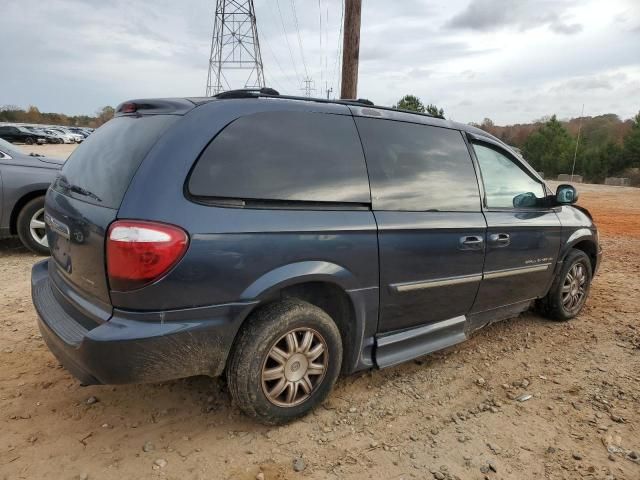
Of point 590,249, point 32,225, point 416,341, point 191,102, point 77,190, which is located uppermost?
point 191,102

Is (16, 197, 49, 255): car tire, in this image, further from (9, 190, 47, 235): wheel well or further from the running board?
the running board

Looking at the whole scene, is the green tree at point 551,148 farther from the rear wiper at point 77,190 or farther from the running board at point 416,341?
the rear wiper at point 77,190

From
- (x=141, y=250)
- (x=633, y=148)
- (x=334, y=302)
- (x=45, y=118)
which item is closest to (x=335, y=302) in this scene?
(x=334, y=302)

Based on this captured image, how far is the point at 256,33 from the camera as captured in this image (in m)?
36.9

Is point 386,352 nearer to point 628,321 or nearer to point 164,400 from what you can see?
point 164,400

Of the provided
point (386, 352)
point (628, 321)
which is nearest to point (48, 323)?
point (386, 352)

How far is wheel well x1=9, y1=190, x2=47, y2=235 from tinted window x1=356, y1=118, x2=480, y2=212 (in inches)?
190

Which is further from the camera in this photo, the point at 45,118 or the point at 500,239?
the point at 45,118

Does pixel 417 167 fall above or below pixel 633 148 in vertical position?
below

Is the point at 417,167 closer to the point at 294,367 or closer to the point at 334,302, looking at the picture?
the point at 334,302

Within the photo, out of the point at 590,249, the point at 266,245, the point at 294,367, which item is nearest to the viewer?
the point at 266,245

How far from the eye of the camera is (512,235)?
355 centimetres

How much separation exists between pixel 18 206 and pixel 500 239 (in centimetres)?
563

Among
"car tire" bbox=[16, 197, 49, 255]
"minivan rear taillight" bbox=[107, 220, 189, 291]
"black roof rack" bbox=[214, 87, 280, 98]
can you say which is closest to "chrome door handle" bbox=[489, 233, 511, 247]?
"black roof rack" bbox=[214, 87, 280, 98]
